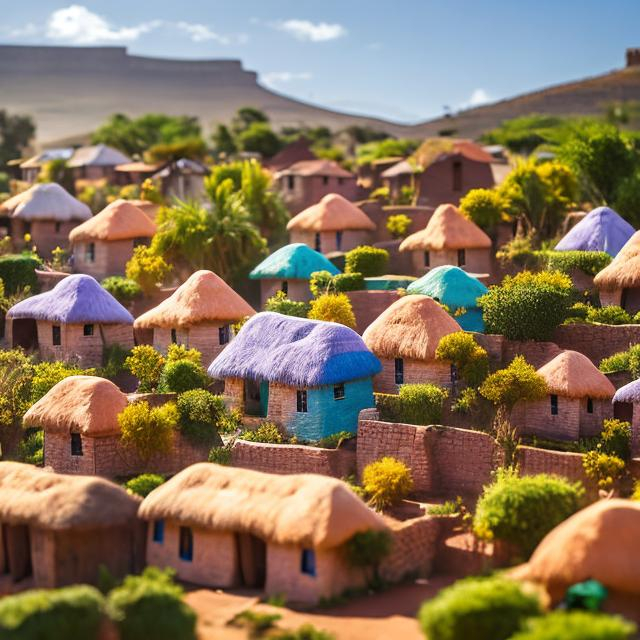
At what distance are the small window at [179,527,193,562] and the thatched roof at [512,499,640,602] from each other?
7.56 metres

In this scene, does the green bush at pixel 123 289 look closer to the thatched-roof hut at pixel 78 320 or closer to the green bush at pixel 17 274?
the green bush at pixel 17 274

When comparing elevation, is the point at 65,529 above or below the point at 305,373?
below

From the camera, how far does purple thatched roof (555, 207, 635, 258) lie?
44656 mm

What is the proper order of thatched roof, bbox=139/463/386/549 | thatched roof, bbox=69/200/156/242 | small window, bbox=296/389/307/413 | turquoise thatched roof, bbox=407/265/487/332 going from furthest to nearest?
thatched roof, bbox=69/200/156/242 → turquoise thatched roof, bbox=407/265/487/332 → small window, bbox=296/389/307/413 → thatched roof, bbox=139/463/386/549

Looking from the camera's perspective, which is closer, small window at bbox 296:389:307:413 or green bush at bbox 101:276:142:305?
small window at bbox 296:389:307:413

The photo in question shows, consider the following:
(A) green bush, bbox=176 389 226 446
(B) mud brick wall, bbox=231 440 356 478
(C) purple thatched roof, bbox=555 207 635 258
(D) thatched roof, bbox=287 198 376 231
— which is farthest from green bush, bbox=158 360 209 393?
(D) thatched roof, bbox=287 198 376 231

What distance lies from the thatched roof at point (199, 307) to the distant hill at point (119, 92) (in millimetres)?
93072

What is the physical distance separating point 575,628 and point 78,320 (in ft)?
82.2

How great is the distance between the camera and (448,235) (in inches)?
1869

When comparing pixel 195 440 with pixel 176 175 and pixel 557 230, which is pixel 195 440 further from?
pixel 176 175

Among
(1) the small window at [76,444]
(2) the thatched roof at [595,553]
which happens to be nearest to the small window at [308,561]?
(2) the thatched roof at [595,553]

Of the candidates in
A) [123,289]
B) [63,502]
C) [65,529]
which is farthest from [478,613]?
[123,289]

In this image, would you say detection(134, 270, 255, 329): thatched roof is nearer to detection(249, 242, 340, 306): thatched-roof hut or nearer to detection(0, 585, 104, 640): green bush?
detection(249, 242, 340, 306): thatched-roof hut

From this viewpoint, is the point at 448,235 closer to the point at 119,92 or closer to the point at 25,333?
the point at 25,333
